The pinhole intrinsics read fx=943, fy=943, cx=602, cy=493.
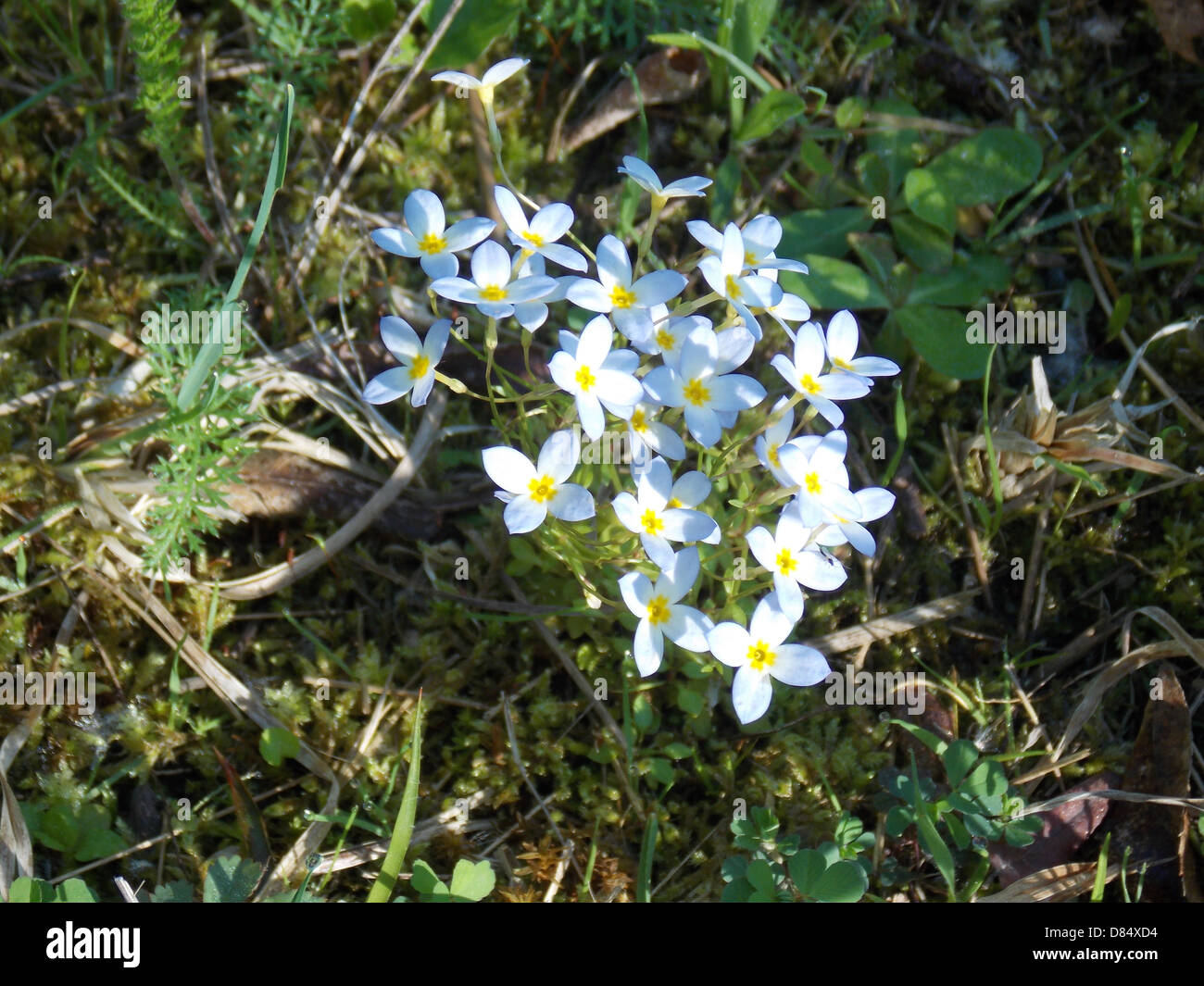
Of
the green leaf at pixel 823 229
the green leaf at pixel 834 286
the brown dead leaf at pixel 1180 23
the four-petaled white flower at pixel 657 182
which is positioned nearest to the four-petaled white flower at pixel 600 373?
the four-petaled white flower at pixel 657 182

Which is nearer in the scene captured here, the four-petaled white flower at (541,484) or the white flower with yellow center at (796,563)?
the four-petaled white flower at (541,484)

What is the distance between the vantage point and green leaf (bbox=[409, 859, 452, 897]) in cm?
272

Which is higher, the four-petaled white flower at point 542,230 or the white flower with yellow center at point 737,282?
the four-petaled white flower at point 542,230

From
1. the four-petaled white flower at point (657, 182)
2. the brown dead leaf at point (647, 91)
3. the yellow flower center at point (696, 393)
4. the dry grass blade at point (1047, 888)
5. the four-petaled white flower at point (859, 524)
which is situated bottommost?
the dry grass blade at point (1047, 888)

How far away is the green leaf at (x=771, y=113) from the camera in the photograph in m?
3.63

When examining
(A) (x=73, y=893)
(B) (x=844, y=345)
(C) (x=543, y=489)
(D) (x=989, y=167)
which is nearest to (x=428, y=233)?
(C) (x=543, y=489)

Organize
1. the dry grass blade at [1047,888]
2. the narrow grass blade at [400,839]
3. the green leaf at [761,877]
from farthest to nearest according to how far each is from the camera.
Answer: the dry grass blade at [1047,888] → the green leaf at [761,877] → the narrow grass blade at [400,839]

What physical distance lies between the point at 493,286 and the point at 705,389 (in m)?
0.60

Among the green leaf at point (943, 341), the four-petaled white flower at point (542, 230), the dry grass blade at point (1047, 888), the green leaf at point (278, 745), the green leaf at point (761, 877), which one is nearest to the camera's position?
the four-petaled white flower at point (542, 230)

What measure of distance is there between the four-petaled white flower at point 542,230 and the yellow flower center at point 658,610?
2.88 ft

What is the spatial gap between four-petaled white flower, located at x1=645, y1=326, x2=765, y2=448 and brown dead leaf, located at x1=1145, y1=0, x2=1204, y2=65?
302 cm

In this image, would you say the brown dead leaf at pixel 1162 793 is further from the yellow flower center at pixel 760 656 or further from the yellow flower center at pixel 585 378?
the yellow flower center at pixel 585 378

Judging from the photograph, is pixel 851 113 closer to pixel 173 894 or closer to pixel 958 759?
pixel 958 759
